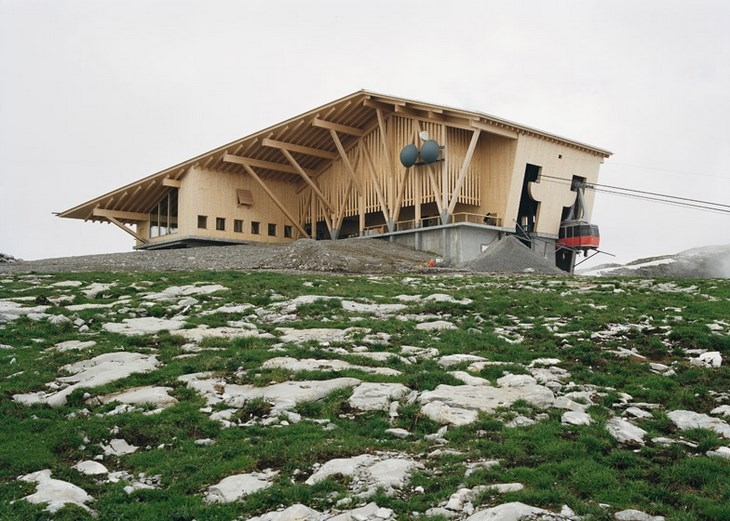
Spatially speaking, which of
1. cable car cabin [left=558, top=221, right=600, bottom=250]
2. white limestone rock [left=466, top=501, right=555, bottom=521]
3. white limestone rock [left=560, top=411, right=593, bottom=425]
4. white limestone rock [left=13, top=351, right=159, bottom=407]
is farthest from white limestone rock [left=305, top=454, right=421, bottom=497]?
cable car cabin [left=558, top=221, right=600, bottom=250]

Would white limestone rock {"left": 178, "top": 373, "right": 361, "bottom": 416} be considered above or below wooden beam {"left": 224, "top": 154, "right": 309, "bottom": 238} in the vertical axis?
below

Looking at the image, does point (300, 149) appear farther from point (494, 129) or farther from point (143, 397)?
point (143, 397)

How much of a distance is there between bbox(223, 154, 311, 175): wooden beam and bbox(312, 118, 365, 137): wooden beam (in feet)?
26.1

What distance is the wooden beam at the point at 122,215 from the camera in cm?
6294

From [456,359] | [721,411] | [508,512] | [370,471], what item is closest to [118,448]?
[370,471]

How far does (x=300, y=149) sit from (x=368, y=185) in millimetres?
6475

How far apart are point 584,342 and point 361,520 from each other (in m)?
8.53

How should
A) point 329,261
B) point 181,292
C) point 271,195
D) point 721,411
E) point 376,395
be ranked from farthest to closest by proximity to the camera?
1. point 271,195
2. point 329,261
3. point 181,292
4. point 376,395
5. point 721,411

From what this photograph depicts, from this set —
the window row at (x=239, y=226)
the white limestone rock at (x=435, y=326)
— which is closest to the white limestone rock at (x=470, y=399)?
the white limestone rock at (x=435, y=326)

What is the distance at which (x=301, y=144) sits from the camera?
59469 millimetres

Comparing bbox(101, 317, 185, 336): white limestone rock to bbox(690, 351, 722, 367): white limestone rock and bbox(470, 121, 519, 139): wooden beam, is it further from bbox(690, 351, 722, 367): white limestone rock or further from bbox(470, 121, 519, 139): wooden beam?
bbox(470, 121, 519, 139): wooden beam

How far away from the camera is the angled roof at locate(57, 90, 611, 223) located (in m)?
48.9

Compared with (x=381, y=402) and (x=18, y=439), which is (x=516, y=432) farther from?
(x=18, y=439)

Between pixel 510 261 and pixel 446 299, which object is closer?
pixel 446 299
